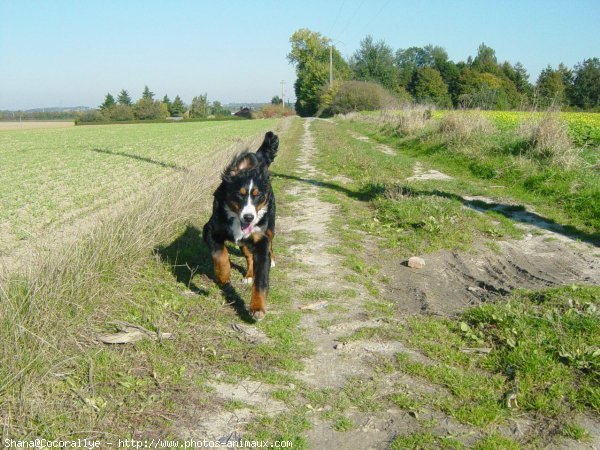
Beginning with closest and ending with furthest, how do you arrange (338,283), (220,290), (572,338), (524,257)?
1. (572,338)
2. (220,290)
3. (338,283)
4. (524,257)

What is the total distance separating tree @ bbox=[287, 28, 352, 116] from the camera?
94625 millimetres

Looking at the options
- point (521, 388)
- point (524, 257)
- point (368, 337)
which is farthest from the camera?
point (524, 257)

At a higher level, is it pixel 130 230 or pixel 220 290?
pixel 130 230

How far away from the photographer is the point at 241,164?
530 cm

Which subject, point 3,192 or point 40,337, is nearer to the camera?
point 40,337

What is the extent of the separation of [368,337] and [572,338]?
5.04 feet

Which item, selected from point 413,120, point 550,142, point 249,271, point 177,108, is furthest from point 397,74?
point 249,271

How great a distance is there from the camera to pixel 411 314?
15.7 ft

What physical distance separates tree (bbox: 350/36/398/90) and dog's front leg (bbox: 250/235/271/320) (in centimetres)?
8562

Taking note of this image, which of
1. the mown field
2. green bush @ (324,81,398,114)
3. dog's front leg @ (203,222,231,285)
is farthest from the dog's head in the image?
green bush @ (324,81,398,114)

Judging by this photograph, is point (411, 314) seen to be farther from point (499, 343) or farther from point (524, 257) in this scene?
point (524, 257)

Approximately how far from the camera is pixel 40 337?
10.3 ft

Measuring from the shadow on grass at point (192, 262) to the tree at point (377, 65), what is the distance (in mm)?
84165

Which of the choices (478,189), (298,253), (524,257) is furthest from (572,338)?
(478,189)
